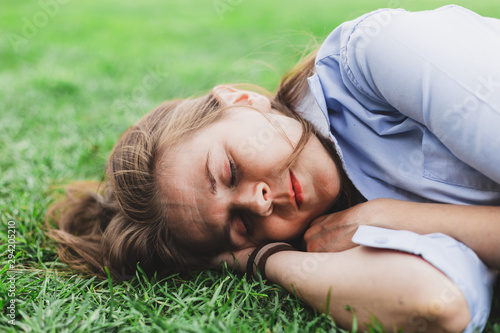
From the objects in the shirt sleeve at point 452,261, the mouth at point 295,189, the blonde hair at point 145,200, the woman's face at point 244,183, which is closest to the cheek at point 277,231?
the woman's face at point 244,183

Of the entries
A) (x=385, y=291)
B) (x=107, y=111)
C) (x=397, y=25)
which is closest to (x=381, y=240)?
(x=385, y=291)

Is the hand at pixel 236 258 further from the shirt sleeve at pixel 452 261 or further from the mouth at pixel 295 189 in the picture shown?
the shirt sleeve at pixel 452 261

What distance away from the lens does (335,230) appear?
179cm

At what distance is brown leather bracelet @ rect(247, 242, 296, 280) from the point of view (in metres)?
1.77

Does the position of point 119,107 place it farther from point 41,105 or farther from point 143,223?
point 143,223

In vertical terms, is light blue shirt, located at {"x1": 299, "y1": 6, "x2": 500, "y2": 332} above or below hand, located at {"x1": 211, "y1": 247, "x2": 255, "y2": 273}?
above

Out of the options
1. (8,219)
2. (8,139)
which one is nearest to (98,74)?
(8,139)

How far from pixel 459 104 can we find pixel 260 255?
879 mm

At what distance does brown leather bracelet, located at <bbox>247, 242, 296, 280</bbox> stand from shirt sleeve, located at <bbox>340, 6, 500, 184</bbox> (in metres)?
0.66

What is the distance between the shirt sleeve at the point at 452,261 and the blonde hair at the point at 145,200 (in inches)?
18.9

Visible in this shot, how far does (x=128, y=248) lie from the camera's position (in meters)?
1.95

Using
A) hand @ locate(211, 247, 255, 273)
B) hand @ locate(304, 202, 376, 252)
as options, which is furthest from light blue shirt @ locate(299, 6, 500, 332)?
hand @ locate(211, 247, 255, 273)

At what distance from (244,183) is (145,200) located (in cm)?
46

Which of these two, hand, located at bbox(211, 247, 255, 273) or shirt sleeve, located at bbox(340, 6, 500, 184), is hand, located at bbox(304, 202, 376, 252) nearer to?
hand, located at bbox(211, 247, 255, 273)
